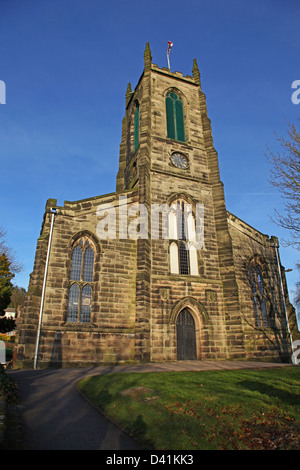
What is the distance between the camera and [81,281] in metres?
16.3

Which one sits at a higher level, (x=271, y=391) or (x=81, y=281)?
(x=81, y=281)

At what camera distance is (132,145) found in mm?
25875

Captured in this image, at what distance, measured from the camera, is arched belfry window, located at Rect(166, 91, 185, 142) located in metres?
23.6

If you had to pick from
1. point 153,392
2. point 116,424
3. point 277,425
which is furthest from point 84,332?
point 277,425

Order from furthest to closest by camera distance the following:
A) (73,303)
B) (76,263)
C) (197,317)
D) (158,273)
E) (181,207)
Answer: (181,207) → (197,317) → (158,273) → (76,263) → (73,303)

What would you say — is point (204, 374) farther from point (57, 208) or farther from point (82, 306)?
point (57, 208)

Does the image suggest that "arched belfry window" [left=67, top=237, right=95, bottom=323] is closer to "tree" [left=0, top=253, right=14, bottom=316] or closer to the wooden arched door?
the wooden arched door

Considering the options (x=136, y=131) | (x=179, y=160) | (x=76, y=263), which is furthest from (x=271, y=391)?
(x=136, y=131)

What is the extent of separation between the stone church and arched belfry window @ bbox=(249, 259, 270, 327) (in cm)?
9

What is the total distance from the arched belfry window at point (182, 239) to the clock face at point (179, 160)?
3.01 metres

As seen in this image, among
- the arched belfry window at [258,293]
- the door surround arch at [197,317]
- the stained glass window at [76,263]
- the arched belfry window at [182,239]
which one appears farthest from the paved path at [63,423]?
the arched belfry window at [258,293]

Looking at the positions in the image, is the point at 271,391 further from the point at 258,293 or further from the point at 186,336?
the point at 258,293

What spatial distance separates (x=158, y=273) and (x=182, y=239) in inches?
126
